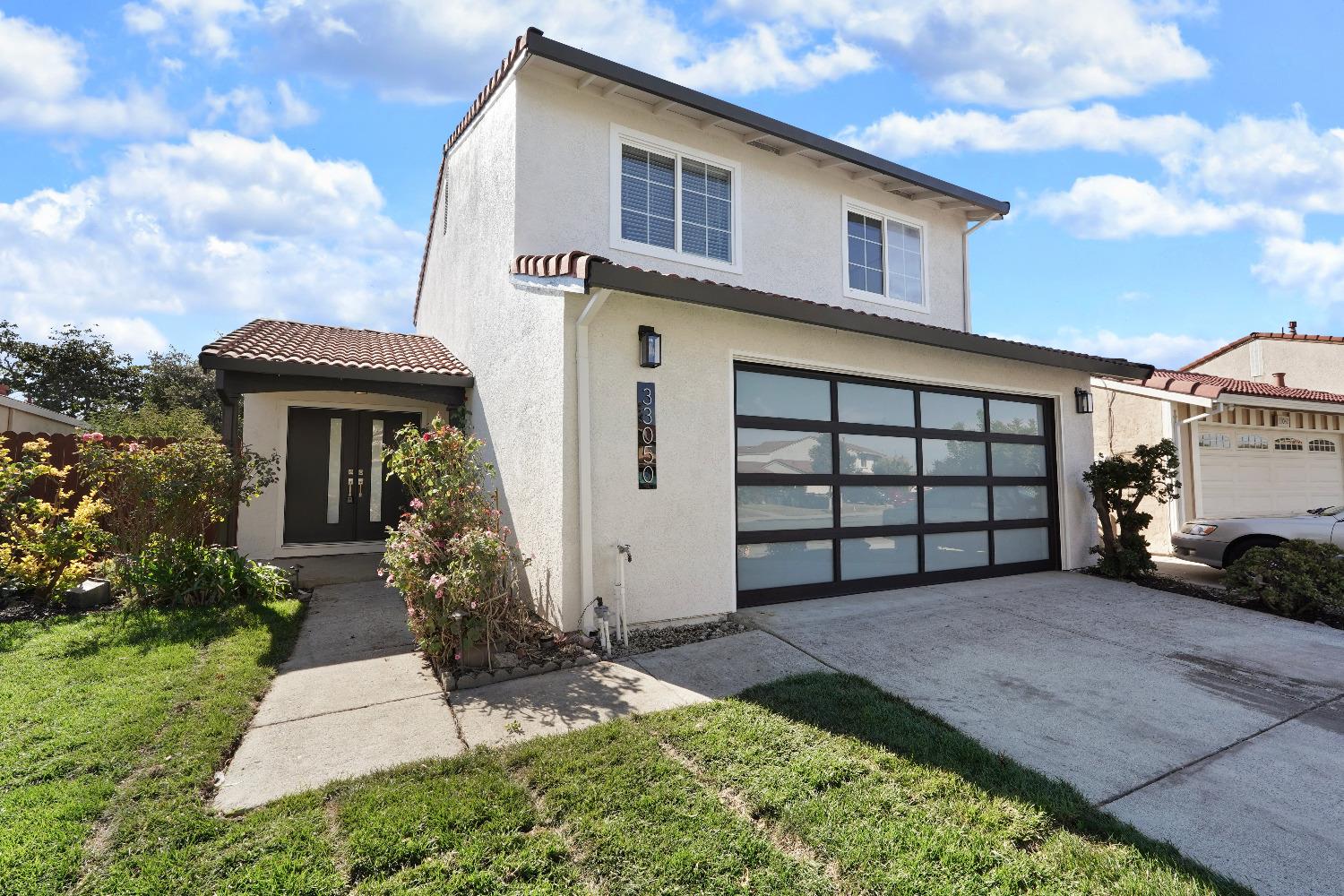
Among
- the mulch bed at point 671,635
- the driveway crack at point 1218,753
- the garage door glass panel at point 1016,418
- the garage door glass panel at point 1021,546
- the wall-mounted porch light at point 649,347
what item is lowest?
the driveway crack at point 1218,753

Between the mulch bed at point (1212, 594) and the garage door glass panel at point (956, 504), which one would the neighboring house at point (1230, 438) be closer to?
the mulch bed at point (1212, 594)

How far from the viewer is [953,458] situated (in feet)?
26.5

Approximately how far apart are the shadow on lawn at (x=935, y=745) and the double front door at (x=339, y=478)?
8.20 meters

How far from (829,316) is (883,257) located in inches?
157

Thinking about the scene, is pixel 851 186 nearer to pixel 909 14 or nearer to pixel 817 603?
pixel 909 14

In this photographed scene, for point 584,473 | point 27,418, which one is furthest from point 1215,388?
point 27,418

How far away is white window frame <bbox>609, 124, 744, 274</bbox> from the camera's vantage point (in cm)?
714

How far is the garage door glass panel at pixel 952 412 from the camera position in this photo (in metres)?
7.86

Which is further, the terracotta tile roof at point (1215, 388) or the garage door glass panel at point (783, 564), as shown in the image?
the terracotta tile roof at point (1215, 388)

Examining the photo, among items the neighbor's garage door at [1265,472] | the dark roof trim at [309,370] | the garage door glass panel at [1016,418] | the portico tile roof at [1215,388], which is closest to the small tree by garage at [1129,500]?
the garage door glass panel at [1016,418]

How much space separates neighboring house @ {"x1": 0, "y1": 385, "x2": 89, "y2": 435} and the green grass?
12317mm

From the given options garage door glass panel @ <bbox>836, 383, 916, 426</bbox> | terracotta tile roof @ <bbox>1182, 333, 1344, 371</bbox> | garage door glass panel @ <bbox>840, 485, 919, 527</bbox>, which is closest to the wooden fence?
garage door glass panel @ <bbox>840, 485, 919, 527</bbox>

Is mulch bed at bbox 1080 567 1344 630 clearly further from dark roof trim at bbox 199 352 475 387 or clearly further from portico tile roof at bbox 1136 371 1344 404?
dark roof trim at bbox 199 352 475 387

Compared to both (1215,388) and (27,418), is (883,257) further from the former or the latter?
(27,418)
